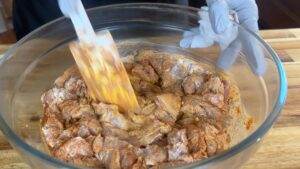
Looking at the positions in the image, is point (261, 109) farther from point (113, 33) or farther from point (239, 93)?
point (113, 33)

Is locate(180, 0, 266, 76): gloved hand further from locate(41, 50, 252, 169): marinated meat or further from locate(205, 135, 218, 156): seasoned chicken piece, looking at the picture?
locate(205, 135, 218, 156): seasoned chicken piece

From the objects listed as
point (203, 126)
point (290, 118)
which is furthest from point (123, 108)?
point (290, 118)

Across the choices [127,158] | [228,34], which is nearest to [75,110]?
[127,158]

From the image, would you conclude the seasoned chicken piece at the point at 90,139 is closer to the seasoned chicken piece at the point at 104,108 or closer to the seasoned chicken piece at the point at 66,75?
the seasoned chicken piece at the point at 104,108

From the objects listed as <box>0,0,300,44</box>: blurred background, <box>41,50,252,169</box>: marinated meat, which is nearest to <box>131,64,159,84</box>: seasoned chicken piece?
<box>41,50,252,169</box>: marinated meat

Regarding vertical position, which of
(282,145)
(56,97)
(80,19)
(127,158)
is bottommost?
(282,145)

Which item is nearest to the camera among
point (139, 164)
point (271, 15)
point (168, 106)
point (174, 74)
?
point (139, 164)

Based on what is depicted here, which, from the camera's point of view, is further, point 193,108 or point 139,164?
point 193,108

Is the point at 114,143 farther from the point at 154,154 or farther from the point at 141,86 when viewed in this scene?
the point at 141,86
